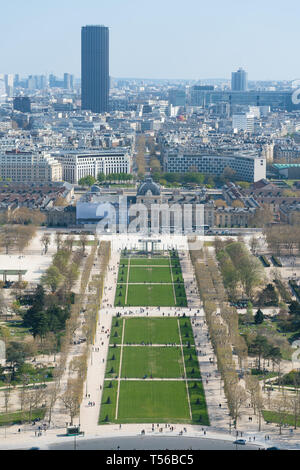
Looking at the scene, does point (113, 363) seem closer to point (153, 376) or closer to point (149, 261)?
point (153, 376)

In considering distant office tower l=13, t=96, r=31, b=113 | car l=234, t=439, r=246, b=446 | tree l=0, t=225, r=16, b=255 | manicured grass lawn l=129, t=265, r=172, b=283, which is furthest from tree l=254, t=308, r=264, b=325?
distant office tower l=13, t=96, r=31, b=113

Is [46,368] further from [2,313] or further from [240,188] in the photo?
[240,188]

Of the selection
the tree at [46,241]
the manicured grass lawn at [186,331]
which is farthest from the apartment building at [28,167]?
the manicured grass lawn at [186,331]

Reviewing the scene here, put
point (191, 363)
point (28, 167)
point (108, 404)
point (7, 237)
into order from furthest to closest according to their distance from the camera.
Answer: point (28, 167) < point (7, 237) < point (191, 363) < point (108, 404)

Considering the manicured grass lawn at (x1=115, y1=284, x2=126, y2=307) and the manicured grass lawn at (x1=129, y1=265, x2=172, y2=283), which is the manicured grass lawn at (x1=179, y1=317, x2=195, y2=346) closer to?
the manicured grass lawn at (x1=115, y1=284, x2=126, y2=307)

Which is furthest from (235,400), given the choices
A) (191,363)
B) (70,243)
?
(70,243)

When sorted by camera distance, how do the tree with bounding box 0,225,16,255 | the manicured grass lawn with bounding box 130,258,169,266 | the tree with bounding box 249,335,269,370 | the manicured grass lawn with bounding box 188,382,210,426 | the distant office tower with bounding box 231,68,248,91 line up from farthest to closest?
the distant office tower with bounding box 231,68,248,91 < the tree with bounding box 0,225,16,255 < the manicured grass lawn with bounding box 130,258,169,266 < the tree with bounding box 249,335,269,370 < the manicured grass lawn with bounding box 188,382,210,426

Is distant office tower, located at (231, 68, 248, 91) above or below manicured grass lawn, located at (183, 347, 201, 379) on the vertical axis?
above

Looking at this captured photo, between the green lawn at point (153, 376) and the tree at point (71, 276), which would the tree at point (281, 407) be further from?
the tree at point (71, 276)
